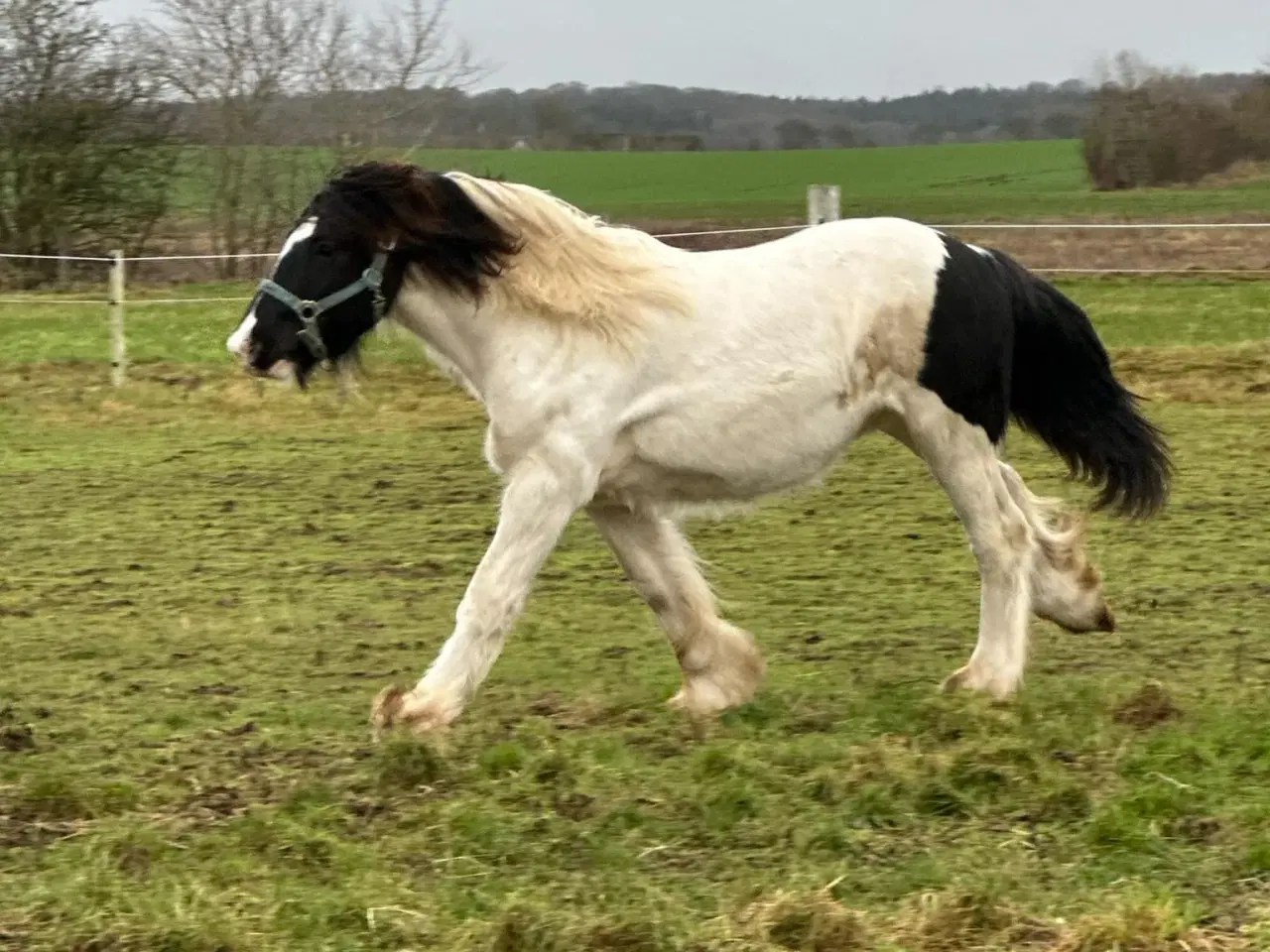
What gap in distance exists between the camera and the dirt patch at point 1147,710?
4848 millimetres

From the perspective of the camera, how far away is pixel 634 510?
5141mm

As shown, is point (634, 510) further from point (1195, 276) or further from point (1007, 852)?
point (1195, 276)

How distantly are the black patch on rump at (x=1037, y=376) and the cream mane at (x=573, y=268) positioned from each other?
0.83 metres

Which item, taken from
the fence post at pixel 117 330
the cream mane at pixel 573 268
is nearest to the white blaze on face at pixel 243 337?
the cream mane at pixel 573 268

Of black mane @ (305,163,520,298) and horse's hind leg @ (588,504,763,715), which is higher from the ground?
black mane @ (305,163,520,298)

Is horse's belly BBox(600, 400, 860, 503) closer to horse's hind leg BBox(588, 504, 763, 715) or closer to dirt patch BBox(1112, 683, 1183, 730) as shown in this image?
horse's hind leg BBox(588, 504, 763, 715)

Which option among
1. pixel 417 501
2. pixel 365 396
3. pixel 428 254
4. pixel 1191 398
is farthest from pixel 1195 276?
pixel 428 254

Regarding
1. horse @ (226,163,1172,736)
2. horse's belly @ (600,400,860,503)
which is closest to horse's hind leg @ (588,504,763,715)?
horse @ (226,163,1172,736)

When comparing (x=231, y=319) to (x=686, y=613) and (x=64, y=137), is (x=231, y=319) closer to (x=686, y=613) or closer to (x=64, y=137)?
(x=64, y=137)

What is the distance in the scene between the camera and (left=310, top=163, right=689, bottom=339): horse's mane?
4.89 meters

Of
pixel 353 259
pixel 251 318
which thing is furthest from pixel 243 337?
pixel 353 259

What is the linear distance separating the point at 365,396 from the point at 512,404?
29.7 feet

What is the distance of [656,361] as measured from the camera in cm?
491

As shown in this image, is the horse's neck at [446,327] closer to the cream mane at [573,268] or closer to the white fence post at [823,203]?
the cream mane at [573,268]
